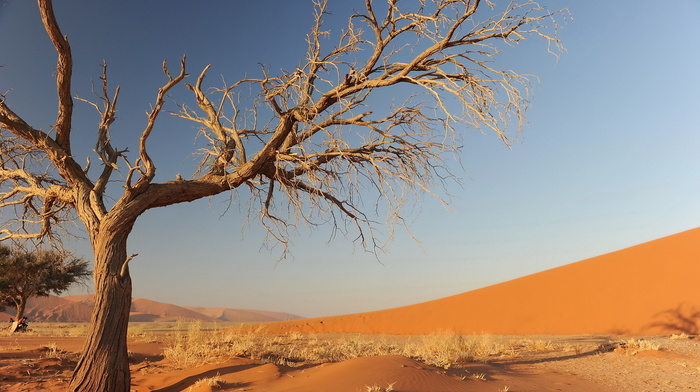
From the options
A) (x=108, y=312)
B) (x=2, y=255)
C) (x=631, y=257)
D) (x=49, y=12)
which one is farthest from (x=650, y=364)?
(x=2, y=255)

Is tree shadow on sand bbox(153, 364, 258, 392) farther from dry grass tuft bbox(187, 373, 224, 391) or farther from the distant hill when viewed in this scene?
the distant hill

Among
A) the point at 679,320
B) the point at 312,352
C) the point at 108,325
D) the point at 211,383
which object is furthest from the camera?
the point at 679,320

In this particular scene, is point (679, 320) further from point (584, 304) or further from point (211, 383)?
point (211, 383)

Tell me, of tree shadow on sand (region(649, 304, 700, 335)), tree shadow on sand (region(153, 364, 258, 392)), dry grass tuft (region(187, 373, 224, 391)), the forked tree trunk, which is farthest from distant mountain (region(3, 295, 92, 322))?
tree shadow on sand (region(649, 304, 700, 335))

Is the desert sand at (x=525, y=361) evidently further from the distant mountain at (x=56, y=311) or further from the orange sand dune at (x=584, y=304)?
the distant mountain at (x=56, y=311)

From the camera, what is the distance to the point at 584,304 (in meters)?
27.9

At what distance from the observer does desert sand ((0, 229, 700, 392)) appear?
6703 millimetres

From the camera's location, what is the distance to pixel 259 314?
142 metres

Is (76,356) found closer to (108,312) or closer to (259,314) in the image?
(108,312)

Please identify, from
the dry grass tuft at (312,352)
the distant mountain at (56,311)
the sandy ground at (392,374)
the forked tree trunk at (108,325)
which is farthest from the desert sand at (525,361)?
the distant mountain at (56,311)

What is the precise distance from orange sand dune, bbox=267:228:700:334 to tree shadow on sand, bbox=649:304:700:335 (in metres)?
0.04

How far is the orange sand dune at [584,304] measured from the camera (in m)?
23.6

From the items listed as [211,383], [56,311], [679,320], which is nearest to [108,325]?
[211,383]

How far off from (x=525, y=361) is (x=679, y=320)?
662 inches
